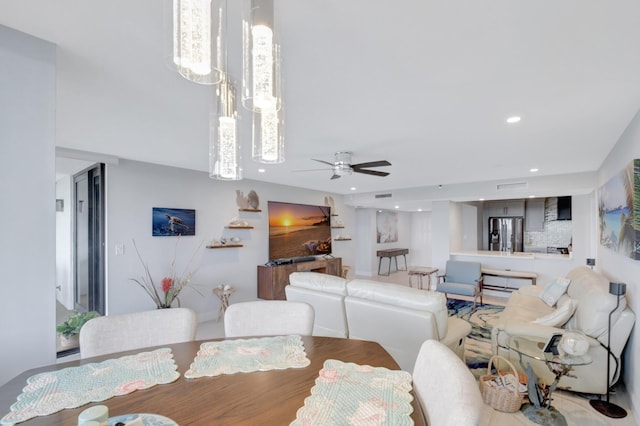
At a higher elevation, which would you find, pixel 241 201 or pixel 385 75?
pixel 385 75

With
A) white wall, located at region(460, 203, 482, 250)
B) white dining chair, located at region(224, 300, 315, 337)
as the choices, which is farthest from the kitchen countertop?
white dining chair, located at region(224, 300, 315, 337)

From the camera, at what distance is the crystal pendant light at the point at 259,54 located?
1.00 meters

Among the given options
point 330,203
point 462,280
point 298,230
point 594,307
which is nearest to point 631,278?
point 594,307

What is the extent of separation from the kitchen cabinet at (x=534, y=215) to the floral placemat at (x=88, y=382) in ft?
30.7

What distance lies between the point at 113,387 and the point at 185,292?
11.7 feet

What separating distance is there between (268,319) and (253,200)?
12.1ft

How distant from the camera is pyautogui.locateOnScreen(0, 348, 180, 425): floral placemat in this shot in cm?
97

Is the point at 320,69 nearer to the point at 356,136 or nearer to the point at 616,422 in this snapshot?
the point at 356,136

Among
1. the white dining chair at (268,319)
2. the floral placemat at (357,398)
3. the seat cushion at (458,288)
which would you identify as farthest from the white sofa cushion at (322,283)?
the seat cushion at (458,288)

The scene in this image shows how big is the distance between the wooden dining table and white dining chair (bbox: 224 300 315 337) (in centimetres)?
48

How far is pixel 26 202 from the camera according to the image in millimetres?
1372

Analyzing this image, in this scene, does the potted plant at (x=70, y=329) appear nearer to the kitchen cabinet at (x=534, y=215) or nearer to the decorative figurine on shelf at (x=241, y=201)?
the decorative figurine on shelf at (x=241, y=201)

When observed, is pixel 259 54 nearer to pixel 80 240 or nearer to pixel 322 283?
pixel 322 283

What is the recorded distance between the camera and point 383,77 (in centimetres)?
177
